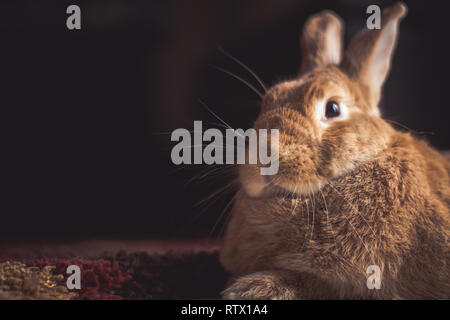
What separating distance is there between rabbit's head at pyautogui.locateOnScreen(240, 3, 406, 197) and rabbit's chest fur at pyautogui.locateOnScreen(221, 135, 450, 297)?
0.03 m

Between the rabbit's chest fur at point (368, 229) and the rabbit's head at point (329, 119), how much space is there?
1.3 inches

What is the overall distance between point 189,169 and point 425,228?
2.11 feet

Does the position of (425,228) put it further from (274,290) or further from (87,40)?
(87,40)

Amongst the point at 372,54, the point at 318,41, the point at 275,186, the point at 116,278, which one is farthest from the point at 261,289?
the point at 318,41

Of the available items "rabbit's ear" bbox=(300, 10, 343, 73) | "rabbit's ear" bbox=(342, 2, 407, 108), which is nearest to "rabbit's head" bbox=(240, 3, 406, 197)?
"rabbit's ear" bbox=(342, 2, 407, 108)

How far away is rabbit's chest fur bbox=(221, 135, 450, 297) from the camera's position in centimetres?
72

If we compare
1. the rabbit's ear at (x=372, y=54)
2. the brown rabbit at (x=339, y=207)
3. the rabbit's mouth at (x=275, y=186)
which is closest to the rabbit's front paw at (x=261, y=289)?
the brown rabbit at (x=339, y=207)

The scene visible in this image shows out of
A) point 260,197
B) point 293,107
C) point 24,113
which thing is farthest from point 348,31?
point 24,113

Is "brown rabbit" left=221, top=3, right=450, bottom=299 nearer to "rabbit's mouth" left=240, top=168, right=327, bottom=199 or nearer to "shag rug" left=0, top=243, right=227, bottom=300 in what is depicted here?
"rabbit's mouth" left=240, top=168, right=327, bottom=199

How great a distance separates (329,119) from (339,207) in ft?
0.59

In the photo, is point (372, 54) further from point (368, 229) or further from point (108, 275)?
point (108, 275)

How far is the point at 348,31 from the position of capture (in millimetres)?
1320

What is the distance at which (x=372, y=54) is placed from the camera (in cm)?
90

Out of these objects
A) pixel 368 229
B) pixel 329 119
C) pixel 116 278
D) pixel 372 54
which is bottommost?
pixel 116 278
